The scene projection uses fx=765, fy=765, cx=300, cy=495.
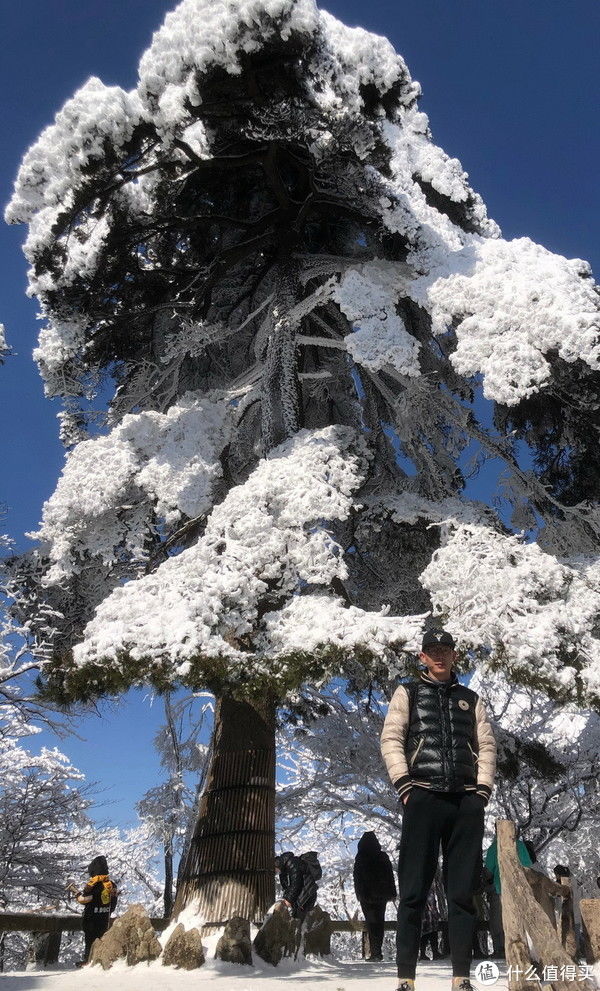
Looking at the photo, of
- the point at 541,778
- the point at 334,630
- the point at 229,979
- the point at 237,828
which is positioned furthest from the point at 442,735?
the point at 541,778

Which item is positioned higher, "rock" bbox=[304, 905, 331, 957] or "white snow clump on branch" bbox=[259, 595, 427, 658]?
"white snow clump on branch" bbox=[259, 595, 427, 658]

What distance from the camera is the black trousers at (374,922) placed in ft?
27.4

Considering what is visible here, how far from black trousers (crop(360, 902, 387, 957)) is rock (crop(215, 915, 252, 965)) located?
2.23m

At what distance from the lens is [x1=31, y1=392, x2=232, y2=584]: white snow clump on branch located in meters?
8.96

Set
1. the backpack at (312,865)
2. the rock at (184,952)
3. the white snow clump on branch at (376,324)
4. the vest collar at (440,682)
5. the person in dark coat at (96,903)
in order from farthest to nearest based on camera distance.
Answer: the white snow clump on branch at (376,324) → the backpack at (312,865) → the person in dark coat at (96,903) → the rock at (184,952) → the vest collar at (440,682)

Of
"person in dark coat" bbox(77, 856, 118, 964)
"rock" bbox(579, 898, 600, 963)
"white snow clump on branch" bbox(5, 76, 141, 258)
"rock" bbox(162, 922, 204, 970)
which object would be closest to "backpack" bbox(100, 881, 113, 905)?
"person in dark coat" bbox(77, 856, 118, 964)

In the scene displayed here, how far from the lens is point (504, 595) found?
7258 millimetres

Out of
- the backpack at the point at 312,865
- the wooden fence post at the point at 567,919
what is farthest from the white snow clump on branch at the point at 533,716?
the wooden fence post at the point at 567,919

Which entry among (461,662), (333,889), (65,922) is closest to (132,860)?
(333,889)

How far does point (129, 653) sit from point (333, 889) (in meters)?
24.2

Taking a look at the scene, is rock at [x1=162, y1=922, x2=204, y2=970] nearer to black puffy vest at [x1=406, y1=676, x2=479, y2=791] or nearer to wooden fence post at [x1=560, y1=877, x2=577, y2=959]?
wooden fence post at [x1=560, y1=877, x2=577, y2=959]

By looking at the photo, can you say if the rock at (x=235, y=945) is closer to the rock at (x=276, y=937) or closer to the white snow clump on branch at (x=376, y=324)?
the rock at (x=276, y=937)

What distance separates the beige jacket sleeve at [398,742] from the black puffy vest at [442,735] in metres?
0.04

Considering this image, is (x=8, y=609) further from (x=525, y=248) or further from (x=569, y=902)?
(x=525, y=248)
